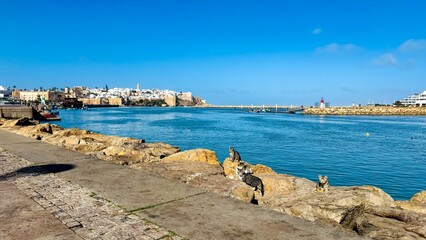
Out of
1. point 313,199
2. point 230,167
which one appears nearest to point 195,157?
point 230,167

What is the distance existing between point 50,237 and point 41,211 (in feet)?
3.46

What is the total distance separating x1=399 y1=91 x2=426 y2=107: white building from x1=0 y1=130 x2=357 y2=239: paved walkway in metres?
189

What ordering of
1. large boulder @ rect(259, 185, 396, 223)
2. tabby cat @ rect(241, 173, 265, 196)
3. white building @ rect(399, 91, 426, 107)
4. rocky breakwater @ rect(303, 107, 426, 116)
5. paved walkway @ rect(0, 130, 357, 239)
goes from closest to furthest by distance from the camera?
paved walkway @ rect(0, 130, 357, 239), large boulder @ rect(259, 185, 396, 223), tabby cat @ rect(241, 173, 265, 196), rocky breakwater @ rect(303, 107, 426, 116), white building @ rect(399, 91, 426, 107)

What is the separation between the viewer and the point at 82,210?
4.64m

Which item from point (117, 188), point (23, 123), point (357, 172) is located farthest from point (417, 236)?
point (23, 123)

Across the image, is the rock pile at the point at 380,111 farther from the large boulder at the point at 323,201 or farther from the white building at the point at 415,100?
the large boulder at the point at 323,201

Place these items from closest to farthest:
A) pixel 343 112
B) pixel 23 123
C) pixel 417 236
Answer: pixel 417 236
pixel 23 123
pixel 343 112

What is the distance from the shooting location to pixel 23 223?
13.6ft

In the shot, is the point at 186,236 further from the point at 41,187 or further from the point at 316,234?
the point at 41,187

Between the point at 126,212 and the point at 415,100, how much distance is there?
199781 mm

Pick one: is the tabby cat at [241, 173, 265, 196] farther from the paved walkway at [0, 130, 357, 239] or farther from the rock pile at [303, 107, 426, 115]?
the rock pile at [303, 107, 426, 115]

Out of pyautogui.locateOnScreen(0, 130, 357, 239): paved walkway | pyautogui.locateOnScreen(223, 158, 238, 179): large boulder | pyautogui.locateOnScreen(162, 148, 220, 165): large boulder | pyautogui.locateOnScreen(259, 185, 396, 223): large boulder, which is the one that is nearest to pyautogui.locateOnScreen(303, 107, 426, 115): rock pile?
pyautogui.locateOnScreen(223, 158, 238, 179): large boulder

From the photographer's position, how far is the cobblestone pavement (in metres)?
3.85

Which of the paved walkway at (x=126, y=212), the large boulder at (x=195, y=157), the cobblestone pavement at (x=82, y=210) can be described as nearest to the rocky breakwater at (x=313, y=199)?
the large boulder at (x=195, y=157)
